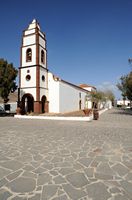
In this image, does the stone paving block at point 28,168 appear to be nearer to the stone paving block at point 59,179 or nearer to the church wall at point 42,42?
the stone paving block at point 59,179

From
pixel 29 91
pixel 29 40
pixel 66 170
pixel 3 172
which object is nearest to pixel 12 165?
pixel 3 172

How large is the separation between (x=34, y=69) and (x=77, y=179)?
24542 millimetres

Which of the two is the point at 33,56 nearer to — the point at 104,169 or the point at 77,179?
the point at 104,169

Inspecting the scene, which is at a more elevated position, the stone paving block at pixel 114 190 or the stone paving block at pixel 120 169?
the stone paving block at pixel 120 169

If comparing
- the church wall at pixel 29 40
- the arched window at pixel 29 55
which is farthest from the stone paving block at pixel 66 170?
the church wall at pixel 29 40

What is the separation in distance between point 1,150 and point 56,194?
164 inches

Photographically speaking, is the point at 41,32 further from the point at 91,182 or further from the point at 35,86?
the point at 91,182

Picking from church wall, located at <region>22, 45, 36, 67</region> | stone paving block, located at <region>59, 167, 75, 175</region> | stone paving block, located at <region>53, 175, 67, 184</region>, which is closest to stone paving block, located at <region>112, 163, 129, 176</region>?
stone paving block, located at <region>59, 167, 75, 175</region>

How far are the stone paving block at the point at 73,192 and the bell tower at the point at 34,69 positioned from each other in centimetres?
2254

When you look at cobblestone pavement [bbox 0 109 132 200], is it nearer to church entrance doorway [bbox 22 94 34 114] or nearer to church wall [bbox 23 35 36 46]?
church entrance doorway [bbox 22 94 34 114]

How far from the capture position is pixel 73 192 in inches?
149

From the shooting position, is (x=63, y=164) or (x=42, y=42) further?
(x=42, y=42)

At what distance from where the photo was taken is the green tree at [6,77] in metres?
24.9

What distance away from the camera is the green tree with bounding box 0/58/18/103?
24936 millimetres
